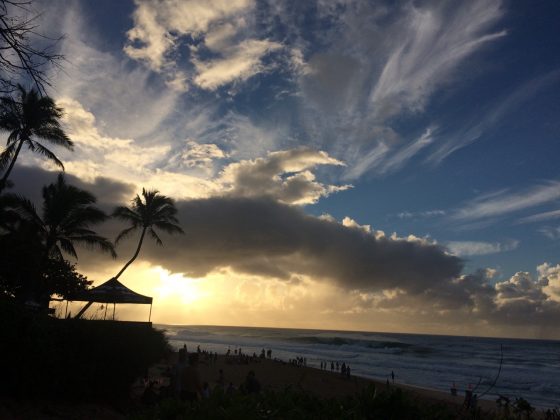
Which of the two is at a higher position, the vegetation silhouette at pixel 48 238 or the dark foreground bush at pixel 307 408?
the vegetation silhouette at pixel 48 238

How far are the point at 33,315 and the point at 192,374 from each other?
4.59 metres

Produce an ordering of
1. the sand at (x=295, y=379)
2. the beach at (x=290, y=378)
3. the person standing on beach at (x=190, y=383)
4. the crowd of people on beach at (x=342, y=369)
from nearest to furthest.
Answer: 1. the person standing on beach at (x=190, y=383)
2. the beach at (x=290, y=378)
3. the sand at (x=295, y=379)
4. the crowd of people on beach at (x=342, y=369)

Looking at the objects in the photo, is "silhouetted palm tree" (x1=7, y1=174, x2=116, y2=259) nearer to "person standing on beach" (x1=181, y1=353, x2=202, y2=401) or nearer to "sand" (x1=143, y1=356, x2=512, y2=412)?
"sand" (x1=143, y1=356, x2=512, y2=412)

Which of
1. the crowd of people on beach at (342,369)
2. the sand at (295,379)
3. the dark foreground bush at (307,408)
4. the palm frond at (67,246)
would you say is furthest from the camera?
the crowd of people on beach at (342,369)

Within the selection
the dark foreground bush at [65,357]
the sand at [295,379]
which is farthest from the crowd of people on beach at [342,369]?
the dark foreground bush at [65,357]

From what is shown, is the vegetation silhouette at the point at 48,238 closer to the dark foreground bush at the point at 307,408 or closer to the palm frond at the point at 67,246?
the palm frond at the point at 67,246

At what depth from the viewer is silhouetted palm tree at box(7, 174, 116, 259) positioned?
925 inches

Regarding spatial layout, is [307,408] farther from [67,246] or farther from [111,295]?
[67,246]

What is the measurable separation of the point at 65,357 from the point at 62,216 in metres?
15.2

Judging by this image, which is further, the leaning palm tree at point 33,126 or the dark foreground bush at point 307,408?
the leaning palm tree at point 33,126

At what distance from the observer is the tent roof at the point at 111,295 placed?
71.1 feet

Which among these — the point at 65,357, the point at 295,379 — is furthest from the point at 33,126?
the point at 295,379

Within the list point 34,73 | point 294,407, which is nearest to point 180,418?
point 294,407

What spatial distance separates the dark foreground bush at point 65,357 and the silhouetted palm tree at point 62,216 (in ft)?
43.4
